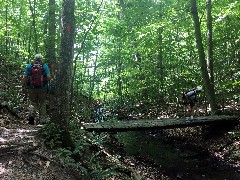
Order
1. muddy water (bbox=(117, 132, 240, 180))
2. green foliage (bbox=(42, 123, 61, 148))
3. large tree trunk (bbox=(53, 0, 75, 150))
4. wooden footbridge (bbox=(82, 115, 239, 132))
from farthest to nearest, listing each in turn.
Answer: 1. wooden footbridge (bbox=(82, 115, 239, 132))
2. muddy water (bbox=(117, 132, 240, 180))
3. large tree trunk (bbox=(53, 0, 75, 150))
4. green foliage (bbox=(42, 123, 61, 148))

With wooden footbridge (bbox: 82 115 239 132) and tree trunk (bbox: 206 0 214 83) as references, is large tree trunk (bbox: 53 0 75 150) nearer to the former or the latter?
wooden footbridge (bbox: 82 115 239 132)

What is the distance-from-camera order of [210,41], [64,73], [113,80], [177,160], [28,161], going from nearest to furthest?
[28,161], [64,73], [177,160], [210,41], [113,80]

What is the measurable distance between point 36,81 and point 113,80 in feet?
45.1

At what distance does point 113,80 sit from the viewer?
23438mm

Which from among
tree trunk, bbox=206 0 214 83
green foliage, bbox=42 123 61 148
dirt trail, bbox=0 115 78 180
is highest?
tree trunk, bbox=206 0 214 83

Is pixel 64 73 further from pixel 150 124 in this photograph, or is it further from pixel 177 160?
pixel 177 160

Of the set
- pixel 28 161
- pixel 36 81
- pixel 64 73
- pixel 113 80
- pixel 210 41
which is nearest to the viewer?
pixel 28 161

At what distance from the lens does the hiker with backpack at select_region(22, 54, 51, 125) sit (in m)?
9.73

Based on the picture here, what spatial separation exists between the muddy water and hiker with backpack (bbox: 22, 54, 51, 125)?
443 cm

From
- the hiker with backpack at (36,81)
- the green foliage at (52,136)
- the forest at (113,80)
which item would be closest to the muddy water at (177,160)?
the forest at (113,80)

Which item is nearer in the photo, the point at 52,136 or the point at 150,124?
the point at 52,136

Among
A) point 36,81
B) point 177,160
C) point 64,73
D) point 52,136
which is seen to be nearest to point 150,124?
point 177,160

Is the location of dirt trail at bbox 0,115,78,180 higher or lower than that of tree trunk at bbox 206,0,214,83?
lower

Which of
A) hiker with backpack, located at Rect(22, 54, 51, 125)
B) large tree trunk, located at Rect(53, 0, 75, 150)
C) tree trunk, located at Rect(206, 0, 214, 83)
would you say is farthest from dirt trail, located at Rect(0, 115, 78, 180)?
tree trunk, located at Rect(206, 0, 214, 83)
